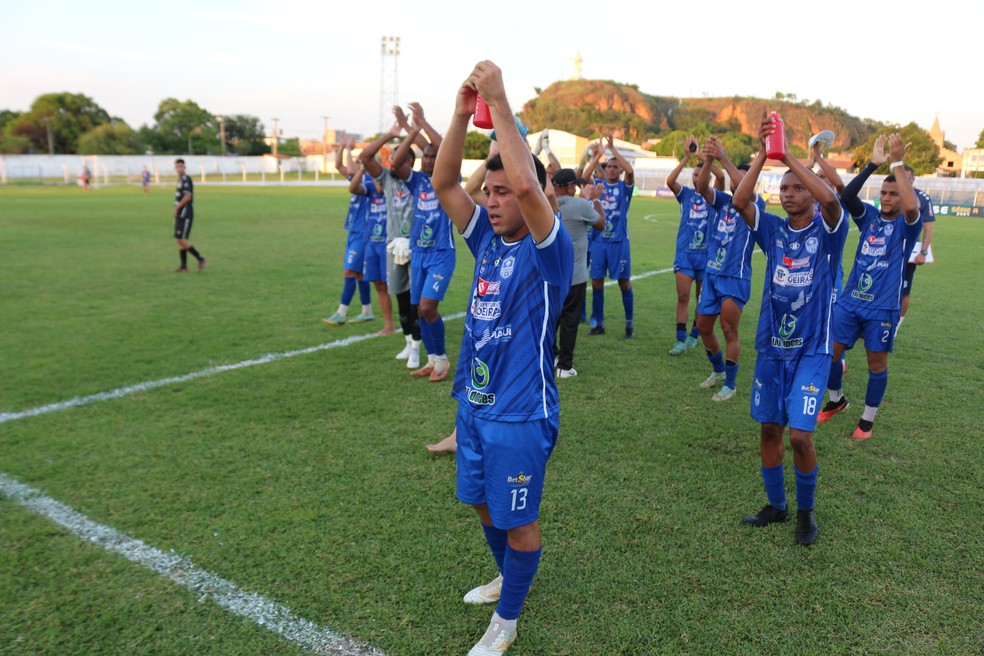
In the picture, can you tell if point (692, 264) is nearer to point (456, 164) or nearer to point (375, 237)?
point (375, 237)

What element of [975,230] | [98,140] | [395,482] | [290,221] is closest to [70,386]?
[395,482]

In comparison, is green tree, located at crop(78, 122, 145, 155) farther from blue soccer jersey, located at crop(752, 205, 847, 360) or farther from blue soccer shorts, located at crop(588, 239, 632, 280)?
blue soccer jersey, located at crop(752, 205, 847, 360)

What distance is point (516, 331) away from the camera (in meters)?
3.06

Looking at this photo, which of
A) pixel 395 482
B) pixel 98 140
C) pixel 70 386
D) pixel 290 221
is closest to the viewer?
pixel 395 482

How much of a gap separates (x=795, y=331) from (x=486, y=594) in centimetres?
257

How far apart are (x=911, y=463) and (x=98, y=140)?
302 ft

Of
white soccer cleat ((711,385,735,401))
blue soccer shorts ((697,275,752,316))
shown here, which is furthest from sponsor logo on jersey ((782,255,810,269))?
white soccer cleat ((711,385,735,401))

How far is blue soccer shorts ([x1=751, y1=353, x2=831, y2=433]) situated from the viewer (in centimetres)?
419

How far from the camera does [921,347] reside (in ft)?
30.8

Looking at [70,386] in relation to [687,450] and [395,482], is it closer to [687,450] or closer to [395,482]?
[395,482]

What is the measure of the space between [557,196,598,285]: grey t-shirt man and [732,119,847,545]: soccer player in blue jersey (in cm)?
313

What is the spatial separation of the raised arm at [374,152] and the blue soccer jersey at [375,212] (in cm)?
111

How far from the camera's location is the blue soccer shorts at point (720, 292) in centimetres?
723

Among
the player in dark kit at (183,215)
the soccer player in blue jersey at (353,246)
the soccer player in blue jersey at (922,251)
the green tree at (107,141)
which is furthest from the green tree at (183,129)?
the soccer player in blue jersey at (922,251)
